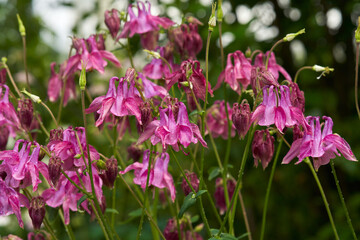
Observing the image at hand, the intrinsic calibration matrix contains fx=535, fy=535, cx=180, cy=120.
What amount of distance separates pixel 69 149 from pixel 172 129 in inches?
12.4

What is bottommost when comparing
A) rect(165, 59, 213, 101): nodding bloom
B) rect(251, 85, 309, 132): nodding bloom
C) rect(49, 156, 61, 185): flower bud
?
rect(49, 156, 61, 185): flower bud

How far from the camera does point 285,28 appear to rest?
3.58 meters

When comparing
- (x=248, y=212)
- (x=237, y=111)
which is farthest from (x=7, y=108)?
(x=248, y=212)

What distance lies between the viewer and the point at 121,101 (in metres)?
1.50

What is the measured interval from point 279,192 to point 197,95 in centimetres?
226

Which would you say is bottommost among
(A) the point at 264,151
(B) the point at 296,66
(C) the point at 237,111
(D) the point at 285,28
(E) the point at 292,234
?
(E) the point at 292,234

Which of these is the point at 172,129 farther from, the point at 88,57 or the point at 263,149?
the point at 88,57

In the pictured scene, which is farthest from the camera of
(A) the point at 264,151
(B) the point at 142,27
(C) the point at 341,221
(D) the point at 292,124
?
(C) the point at 341,221

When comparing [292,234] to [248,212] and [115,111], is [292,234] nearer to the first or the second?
[248,212]

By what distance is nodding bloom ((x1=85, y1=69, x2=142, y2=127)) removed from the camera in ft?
4.85

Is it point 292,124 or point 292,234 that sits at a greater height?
point 292,124

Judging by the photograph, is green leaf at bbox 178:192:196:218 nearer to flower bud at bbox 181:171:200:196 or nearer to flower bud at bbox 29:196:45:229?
flower bud at bbox 181:171:200:196

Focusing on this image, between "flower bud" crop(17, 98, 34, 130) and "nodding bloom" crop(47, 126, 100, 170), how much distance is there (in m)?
0.21

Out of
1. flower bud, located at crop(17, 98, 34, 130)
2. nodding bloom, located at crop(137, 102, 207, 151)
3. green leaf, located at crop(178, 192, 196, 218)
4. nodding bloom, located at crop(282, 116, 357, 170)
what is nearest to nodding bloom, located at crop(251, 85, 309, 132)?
nodding bloom, located at crop(282, 116, 357, 170)
